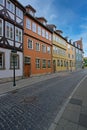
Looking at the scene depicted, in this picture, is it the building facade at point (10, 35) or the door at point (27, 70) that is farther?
the door at point (27, 70)

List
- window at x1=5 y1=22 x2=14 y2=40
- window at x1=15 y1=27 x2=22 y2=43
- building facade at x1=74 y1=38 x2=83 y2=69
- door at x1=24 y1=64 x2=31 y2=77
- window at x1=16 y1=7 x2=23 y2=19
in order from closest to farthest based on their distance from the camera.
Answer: window at x1=5 y1=22 x2=14 y2=40
window at x1=15 y1=27 x2=22 y2=43
window at x1=16 y1=7 x2=23 y2=19
door at x1=24 y1=64 x2=31 y2=77
building facade at x1=74 y1=38 x2=83 y2=69

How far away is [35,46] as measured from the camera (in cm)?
2769

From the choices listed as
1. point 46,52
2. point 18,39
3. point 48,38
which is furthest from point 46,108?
point 48,38

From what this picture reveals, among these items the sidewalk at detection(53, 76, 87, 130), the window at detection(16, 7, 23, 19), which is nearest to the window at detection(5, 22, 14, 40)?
the window at detection(16, 7, 23, 19)

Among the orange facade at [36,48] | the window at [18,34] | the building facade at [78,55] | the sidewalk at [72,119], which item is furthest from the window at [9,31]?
the building facade at [78,55]

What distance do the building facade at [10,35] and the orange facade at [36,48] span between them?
7.68ft

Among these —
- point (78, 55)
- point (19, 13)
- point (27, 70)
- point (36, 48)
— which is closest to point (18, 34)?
point (19, 13)

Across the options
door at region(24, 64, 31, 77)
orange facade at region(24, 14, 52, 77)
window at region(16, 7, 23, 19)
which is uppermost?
window at region(16, 7, 23, 19)

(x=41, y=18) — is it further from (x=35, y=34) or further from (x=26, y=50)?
Answer: (x=26, y=50)

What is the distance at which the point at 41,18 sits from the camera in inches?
1281

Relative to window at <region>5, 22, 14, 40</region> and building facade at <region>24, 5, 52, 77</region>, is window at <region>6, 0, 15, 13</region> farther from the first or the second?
building facade at <region>24, 5, 52, 77</region>

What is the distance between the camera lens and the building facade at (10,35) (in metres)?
17.5

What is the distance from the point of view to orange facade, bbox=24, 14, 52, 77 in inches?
955

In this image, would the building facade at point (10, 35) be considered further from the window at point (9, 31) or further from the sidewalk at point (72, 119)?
the sidewalk at point (72, 119)
